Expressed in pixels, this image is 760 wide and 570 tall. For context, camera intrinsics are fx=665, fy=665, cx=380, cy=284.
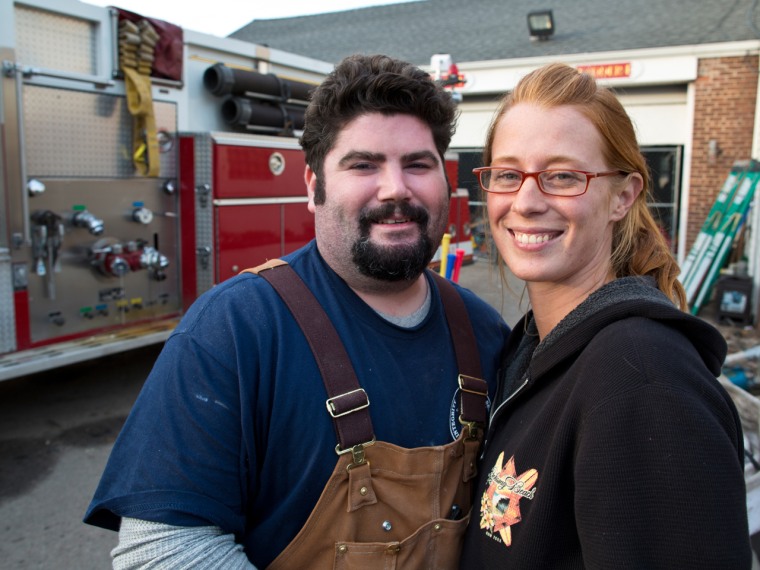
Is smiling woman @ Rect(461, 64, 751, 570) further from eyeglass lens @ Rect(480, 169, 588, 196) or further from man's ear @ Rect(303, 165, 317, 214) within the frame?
man's ear @ Rect(303, 165, 317, 214)

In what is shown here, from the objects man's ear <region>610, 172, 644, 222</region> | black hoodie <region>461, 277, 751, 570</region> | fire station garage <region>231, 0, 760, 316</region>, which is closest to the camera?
black hoodie <region>461, 277, 751, 570</region>

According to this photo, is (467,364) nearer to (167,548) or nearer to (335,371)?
(335,371)

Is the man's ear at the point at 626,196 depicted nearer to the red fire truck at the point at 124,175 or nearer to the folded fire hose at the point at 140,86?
the red fire truck at the point at 124,175

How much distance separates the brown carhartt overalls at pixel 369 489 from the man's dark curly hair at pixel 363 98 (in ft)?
1.25

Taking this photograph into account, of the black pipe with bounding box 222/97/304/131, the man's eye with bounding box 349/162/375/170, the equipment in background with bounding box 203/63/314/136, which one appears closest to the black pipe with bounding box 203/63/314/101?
the equipment in background with bounding box 203/63/314/136

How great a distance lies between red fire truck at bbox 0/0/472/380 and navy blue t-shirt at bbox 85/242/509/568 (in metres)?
3.85

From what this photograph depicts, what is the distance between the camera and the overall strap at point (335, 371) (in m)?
1.52

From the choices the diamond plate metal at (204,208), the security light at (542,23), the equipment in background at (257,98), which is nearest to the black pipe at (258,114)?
the equipment in background at (257,98)

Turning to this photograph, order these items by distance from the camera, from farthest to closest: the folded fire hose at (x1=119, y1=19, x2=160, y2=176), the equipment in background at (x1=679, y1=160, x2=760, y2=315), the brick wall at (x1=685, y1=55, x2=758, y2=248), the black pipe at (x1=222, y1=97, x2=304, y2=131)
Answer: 1. the brick wall at (x1=685, y1=55, x2=758, y2=248)
2. the equipment in background at (x1=679, y1=160, x2=760, y2=315)
3. the black pipe at (x1=222, y1=97, x2=304, y2=131)
4. the folded fire hose at (x1=119, y1=19, x2=160, y2=176)

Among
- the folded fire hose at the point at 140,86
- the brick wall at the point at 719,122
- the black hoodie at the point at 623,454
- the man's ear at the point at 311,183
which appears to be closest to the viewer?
the black hoodie at the point at 623,454

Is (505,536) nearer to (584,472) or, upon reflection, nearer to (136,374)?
(584,472)

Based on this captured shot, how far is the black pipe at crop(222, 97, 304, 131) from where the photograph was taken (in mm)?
6480

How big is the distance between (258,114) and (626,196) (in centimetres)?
546

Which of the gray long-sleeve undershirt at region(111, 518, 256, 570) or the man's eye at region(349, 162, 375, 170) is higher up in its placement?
the man's eye at region(349, 162, 375, 170)
